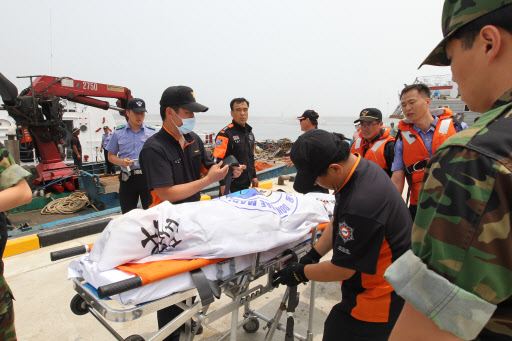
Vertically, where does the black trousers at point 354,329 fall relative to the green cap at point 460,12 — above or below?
below

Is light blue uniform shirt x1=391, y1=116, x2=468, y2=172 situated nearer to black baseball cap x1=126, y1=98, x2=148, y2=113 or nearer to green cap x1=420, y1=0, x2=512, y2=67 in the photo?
green cap x1=420, y1=0, x2=512, y2=67

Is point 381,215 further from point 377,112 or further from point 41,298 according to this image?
point 41,298

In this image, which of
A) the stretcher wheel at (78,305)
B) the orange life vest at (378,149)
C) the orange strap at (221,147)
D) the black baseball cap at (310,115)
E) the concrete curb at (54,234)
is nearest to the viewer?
the stretcher wheel at (78,305)

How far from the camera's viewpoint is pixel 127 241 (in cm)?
149

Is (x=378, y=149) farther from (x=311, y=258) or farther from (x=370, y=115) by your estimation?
(x=311, y=258)

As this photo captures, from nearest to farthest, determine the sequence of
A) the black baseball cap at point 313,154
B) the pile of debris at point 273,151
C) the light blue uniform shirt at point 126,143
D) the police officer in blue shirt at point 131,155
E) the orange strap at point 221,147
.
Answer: the black baseball cap at point 313,154 → the police officer in blue shirt at point 131,155 → the orange strap at point 221,147 → the light blue uniform shirt at point 126,143 → the pile of debris at point 273,151

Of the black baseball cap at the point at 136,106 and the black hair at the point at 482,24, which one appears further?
the black baseball cap at the point at 136,106

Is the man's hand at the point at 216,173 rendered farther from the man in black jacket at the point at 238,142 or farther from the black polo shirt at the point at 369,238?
the man in black jacket at the point at 238,142

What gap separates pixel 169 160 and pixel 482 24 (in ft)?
6.74

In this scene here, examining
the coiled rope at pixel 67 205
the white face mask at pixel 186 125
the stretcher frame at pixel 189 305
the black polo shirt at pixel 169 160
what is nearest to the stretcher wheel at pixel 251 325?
the stretcher frame at pixel 189 305

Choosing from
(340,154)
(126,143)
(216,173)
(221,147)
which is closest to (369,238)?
(340,154)

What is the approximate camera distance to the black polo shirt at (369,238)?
1372 mm

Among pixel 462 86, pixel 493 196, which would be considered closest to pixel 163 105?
pixel 462 86

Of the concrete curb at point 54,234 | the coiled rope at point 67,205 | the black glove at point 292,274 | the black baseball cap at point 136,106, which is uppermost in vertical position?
the black baseball cap at point 136,106
